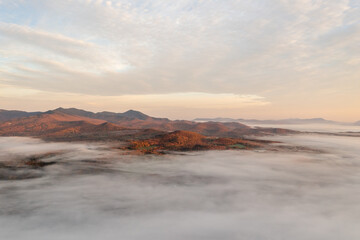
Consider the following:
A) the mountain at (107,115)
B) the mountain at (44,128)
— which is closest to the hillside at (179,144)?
the mountain at (44,128)

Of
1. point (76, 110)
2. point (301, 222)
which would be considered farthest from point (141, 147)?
point (76, 110)

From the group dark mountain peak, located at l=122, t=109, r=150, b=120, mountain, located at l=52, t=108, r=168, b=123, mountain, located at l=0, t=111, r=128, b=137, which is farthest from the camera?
dark mountain peak, located at l=122, t=109, r=150, b=120

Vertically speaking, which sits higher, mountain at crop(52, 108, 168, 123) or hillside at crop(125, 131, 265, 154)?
mountain at crop(52, 108, 168, 123)

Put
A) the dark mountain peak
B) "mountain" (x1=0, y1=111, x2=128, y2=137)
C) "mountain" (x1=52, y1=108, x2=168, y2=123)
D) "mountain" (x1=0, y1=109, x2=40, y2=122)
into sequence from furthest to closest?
the dark mountain peak → "mountain" (x1=52, y1=108, x2=168, y2=123) → "mountain" (x1=0, y1=109, x2=40, y2=122) → "mountain" (x1=0, y1=111, x2=128, y2=137)

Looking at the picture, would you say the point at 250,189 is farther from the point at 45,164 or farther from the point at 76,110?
the point at 76,110

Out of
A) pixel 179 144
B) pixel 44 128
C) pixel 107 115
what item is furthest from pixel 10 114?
pixel 179 144

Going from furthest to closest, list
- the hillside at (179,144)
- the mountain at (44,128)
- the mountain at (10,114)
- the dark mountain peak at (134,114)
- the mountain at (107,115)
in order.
→ the dark mountain peak at (134,114) → the mountain at (107,115) → the mountain at (10,114) → the mountain at (44,128) → the hillside at (179,144)

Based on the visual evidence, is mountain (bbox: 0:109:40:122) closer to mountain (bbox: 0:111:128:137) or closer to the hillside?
mountain (bbox: 0:111:128:137)

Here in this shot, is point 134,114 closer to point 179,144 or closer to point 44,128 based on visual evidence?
point 44,128

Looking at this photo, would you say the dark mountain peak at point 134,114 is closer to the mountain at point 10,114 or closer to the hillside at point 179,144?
the mountain at point 10,114

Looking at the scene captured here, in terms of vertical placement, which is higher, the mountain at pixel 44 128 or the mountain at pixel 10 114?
the mountain at pixel 10 114

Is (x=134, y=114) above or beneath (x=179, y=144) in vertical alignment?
above

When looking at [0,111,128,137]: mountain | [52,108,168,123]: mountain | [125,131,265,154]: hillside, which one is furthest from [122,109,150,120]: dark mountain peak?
[125,131,265,154]: hillside
